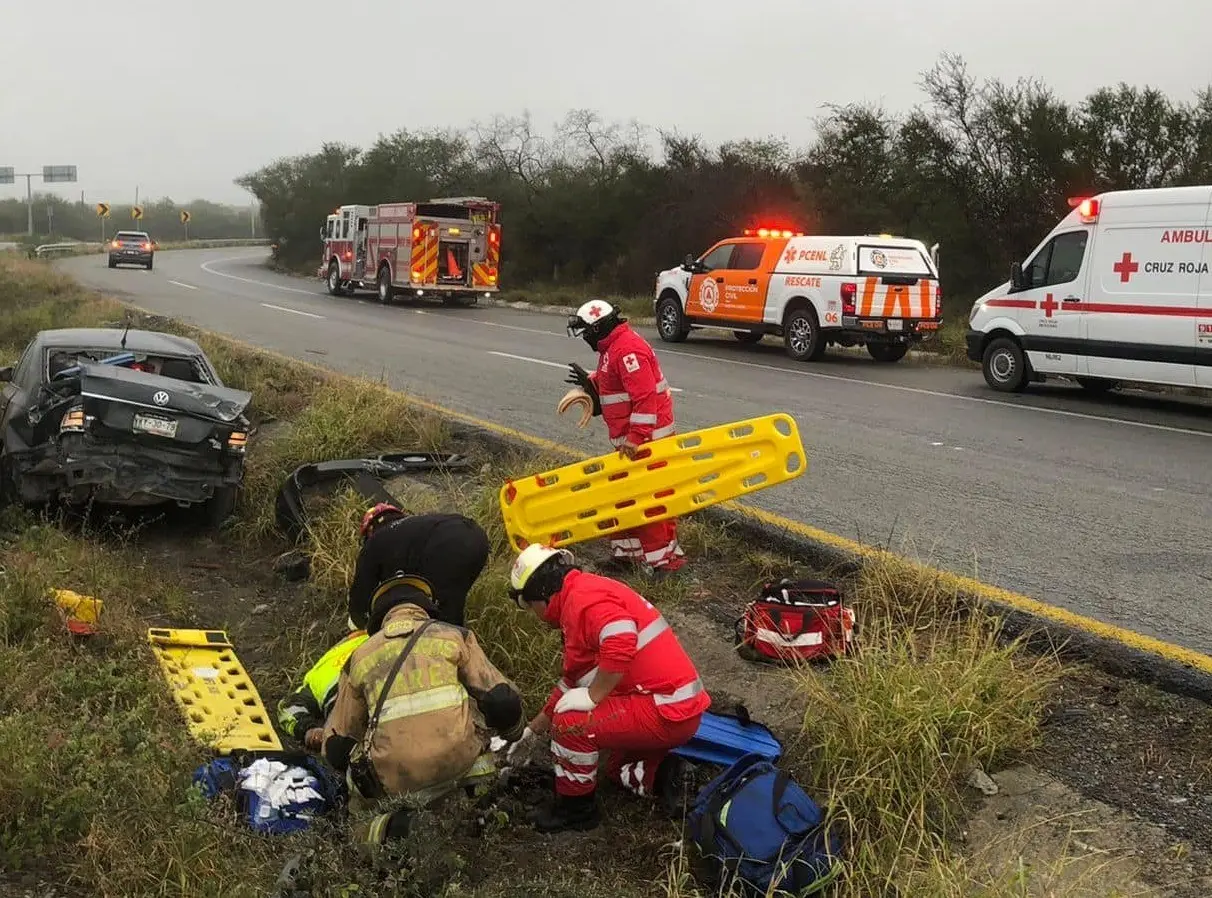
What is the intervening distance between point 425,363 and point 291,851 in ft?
36.2

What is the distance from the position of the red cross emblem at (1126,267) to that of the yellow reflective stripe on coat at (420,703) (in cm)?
979

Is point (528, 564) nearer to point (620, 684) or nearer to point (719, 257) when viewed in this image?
point (620, 684)

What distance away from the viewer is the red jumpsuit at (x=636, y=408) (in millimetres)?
5609

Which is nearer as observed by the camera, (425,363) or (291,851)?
(291,851)

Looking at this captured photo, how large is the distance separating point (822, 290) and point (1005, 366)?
139 inches

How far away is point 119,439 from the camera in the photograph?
6.68m

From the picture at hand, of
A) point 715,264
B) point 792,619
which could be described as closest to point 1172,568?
point 792,619

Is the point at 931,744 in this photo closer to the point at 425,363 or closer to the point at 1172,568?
the point at 1172,568

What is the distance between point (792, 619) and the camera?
4496 mm

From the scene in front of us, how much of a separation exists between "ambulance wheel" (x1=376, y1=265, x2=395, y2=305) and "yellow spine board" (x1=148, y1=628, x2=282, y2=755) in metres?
22.6

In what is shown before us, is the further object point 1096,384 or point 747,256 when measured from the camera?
point 747,256

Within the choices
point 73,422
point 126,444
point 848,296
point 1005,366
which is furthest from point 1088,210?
point 73,422

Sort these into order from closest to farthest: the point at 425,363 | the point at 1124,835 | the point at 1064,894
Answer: the point at 1064,894, the point at 1124,835, the point at 425,363

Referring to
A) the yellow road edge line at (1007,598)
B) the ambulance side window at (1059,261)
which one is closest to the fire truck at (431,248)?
the ambulance side window at (1059,261)
